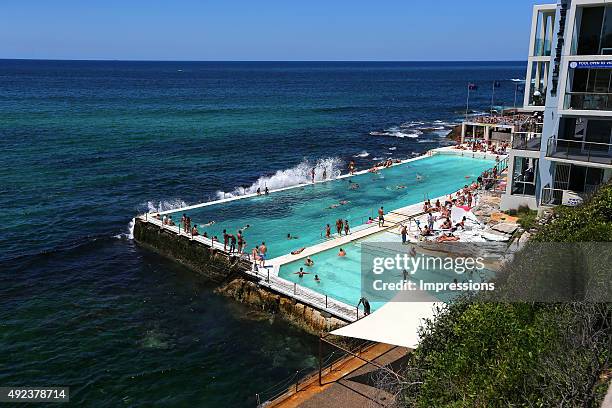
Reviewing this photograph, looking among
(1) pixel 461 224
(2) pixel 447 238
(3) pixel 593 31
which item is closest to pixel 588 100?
(3) pixel 593 31

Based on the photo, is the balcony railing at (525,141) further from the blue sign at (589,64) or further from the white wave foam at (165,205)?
the white wave foam at (165,205)

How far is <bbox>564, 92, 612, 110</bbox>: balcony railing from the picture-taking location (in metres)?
24.0

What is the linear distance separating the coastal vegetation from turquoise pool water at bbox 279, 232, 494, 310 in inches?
345

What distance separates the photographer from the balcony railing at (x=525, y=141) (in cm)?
2938

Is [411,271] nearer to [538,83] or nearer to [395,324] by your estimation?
[395,324]

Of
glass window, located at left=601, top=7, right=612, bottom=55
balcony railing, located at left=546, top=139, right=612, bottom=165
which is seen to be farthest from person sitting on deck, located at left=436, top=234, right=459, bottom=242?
glass window, located at left=601, top=7, right=612, bottom=55

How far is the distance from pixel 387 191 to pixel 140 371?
2603 cm

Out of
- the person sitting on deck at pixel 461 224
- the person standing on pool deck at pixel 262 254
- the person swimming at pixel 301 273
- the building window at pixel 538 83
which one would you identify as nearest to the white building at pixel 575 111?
the building window at pixel 538 83

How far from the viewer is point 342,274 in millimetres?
26062

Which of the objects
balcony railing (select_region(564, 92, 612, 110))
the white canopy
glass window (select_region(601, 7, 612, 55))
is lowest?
the white canopy

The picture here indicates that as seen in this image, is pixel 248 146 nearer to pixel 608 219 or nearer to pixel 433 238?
pixel 433 238

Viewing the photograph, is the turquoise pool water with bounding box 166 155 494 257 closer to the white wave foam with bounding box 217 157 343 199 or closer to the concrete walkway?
the white wave foam with bounding box 217 157 343 199

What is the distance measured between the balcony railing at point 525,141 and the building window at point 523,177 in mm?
677

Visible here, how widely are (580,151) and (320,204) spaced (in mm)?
18182
